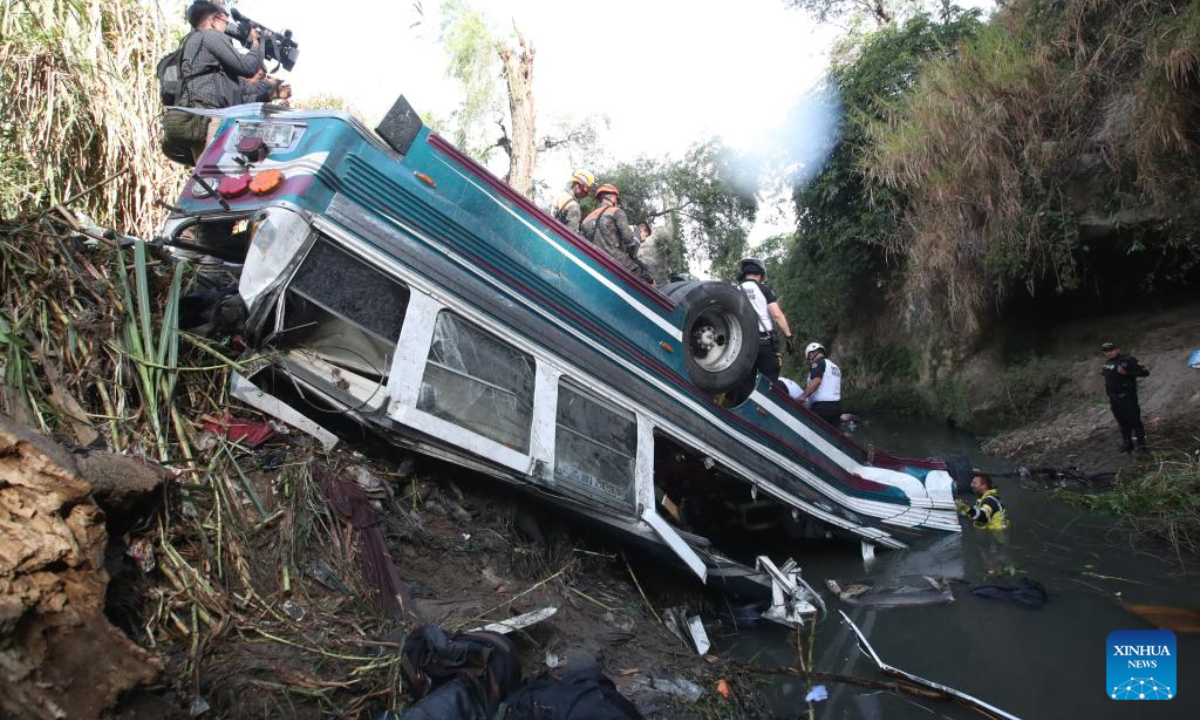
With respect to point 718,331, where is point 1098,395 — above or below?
above

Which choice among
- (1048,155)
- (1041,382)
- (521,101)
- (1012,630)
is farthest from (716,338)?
(521,101)

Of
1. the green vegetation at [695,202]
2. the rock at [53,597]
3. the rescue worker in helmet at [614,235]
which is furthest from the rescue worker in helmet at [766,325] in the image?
the green vegetation at [695,202]

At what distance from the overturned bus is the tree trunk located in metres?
8.77

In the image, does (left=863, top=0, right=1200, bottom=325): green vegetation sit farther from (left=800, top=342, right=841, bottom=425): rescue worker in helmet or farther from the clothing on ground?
the clothing on ground

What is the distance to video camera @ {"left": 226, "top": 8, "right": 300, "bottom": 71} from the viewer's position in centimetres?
499

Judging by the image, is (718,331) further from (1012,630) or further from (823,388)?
(1012,630)

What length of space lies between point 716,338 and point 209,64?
359cm

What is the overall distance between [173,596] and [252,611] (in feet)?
0.91

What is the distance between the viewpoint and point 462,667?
8.46 feet

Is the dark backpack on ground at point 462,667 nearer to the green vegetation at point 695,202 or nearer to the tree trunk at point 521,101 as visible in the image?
the tree trunk at point 521,101

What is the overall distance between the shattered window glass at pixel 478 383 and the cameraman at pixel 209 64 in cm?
230

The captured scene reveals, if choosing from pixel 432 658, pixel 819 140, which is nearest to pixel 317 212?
pixel 432 658

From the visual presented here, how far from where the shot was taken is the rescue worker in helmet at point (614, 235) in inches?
211

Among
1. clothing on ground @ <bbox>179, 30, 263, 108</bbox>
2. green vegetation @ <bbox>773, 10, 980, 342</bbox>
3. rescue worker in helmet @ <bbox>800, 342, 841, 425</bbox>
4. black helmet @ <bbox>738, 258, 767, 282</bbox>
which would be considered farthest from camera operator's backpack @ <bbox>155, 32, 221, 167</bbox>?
green vegetation @ <bbox>773, 10, 980, 342</bbox>
